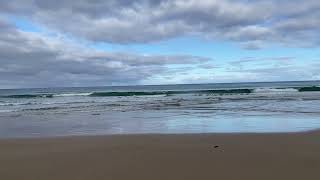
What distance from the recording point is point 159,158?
679 centimetres

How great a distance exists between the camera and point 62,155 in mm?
7426

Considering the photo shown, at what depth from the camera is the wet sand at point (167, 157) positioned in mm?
5684

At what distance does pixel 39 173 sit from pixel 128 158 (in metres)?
1.57

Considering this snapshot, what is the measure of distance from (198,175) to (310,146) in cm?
325

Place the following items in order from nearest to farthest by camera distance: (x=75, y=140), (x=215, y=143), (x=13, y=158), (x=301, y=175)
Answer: (x=301, y=175) → (x=13, y=158) → (x=215, y=143) → (x=75, y=140)

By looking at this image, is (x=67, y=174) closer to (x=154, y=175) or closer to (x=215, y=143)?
(x=154, y=175)

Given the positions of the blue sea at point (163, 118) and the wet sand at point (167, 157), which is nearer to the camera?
the wet sand at point (167, 157)

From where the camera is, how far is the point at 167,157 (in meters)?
6.88

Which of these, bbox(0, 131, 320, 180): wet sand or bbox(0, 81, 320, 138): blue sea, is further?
bbox(0, 81, 320, 138): blue sea

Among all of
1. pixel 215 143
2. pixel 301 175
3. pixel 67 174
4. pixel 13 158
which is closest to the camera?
pixel 301 175

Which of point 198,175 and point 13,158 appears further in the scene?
point 13,158

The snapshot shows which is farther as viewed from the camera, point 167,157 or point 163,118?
point 163,118

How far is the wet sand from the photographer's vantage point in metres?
5.68

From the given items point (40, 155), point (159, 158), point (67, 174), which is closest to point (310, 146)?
point (159, 158)
